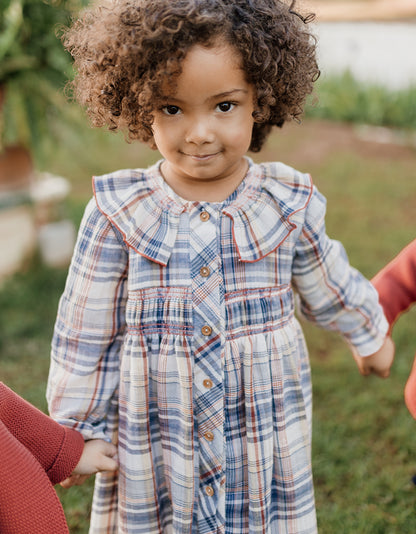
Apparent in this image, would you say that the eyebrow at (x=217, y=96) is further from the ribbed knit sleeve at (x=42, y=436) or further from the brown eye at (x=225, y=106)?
the ribbed knit sleeve at (x=42, y=436)

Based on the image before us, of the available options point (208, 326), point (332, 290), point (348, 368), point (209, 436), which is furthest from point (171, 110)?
point (348, 368)

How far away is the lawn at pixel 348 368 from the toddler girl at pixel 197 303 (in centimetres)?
74

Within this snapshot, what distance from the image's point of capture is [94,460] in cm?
153

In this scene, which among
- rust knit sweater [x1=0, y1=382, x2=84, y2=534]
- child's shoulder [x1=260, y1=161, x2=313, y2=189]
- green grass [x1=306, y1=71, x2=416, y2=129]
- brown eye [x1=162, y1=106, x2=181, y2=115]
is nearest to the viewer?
rust knit sweater [x1=0, y1=382, x2=84, y2=534]

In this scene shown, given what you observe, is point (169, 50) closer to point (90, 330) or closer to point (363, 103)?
point (90, 330)

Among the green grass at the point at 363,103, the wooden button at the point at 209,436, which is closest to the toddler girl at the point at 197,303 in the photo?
the wooden button at the point at 209,436

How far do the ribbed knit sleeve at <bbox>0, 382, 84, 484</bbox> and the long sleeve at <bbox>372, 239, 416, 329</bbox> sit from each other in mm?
917

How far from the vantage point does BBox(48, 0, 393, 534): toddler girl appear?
1426mm

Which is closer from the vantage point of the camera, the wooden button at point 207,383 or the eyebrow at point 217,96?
the eyebrow at point 217,96

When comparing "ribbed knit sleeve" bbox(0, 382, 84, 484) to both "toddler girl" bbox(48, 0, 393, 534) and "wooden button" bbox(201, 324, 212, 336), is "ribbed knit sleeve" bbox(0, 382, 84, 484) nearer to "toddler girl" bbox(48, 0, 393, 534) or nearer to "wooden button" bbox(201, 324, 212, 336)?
"toddler girl" bbox(48, 0, 393, 534)

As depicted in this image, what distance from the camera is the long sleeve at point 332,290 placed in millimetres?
1569

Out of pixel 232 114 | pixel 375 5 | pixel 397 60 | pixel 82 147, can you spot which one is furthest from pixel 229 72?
pixel 375 5

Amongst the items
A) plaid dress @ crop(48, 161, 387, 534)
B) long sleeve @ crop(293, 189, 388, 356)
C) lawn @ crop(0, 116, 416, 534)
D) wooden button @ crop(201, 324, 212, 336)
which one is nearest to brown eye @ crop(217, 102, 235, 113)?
plaid dress @ crop(48, 161, 387, 534)

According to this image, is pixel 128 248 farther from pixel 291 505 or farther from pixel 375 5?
pixel 375 5
